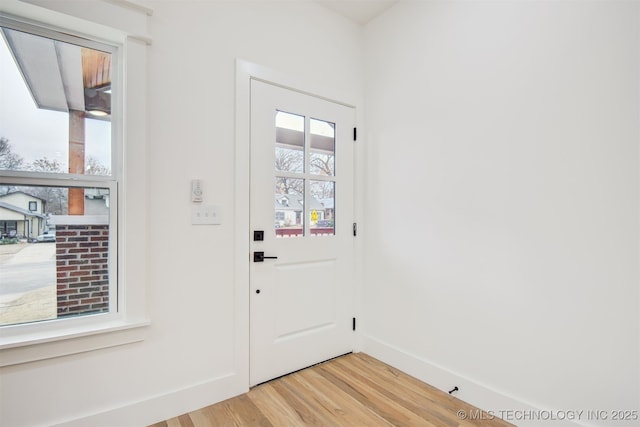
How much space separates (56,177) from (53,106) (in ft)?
1.23

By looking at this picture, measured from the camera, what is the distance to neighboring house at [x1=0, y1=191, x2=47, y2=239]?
5.01 ft

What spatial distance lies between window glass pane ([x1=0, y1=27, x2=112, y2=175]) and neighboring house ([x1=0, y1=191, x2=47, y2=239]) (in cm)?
15

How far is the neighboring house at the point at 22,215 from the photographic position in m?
1.53

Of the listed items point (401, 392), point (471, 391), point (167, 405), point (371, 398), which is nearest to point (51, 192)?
point (167, 405)

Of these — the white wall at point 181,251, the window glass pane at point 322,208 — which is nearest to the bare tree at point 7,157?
the white wall at point 181,251

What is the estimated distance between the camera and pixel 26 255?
5.17 feet

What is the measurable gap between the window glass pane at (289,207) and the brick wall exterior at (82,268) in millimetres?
1059

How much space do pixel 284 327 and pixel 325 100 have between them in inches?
71.1

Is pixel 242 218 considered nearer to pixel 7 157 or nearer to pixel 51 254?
pixel 51 254

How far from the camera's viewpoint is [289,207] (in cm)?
236

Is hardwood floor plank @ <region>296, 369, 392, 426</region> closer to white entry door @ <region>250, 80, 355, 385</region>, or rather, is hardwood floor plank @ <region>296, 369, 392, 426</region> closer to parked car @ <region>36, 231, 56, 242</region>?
white entry door @ <region>250, 80, 355, 385</region>

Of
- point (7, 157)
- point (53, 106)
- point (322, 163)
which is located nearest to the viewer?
point (7, 157)

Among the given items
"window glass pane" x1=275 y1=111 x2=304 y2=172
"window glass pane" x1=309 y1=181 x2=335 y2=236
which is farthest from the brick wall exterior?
"window glass pane" x1=309 y1=181 x2=335 y2=236

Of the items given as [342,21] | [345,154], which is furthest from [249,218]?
[342,21]
